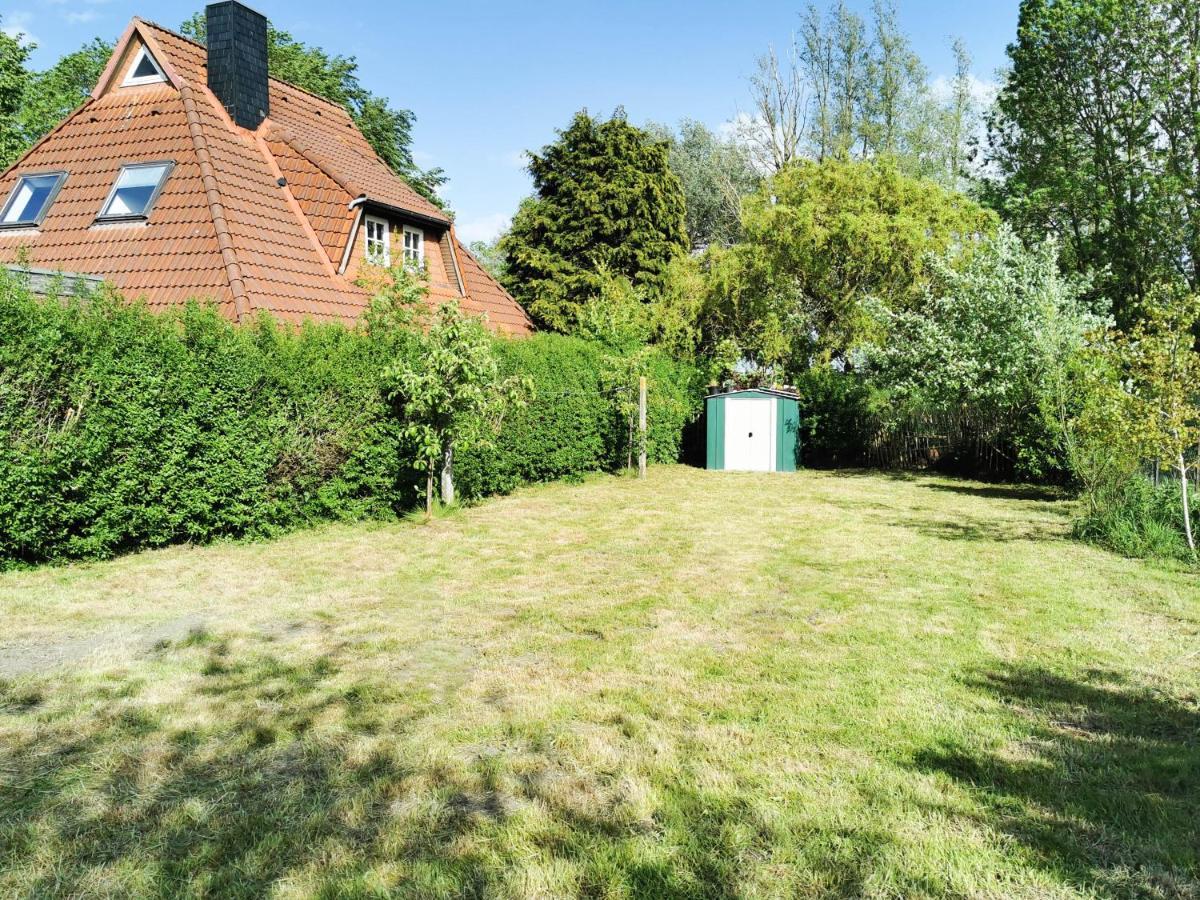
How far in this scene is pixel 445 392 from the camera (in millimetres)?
11102

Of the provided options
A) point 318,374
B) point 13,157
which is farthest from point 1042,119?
point 13,157

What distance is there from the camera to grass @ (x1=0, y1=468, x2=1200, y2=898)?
2.94 m

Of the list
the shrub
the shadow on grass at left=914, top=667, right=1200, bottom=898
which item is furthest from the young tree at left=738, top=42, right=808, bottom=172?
the shadow on grass at left=914, top=667, right=1200, bottom=898

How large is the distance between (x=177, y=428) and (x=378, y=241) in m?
9.24

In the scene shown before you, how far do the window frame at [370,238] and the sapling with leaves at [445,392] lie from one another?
5.06 metres

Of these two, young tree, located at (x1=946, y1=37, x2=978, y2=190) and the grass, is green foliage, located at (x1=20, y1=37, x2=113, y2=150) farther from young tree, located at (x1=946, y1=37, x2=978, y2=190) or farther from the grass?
young tree, located at (x1=946, y1=37, x2=978, y2=190)

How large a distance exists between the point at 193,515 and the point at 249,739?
6.08m

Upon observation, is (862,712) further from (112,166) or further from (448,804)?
(112,166)

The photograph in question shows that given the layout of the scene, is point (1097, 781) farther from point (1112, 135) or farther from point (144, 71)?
point (1112, 135)

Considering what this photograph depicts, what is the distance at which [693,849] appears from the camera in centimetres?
303

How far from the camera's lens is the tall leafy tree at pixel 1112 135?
2172 cm

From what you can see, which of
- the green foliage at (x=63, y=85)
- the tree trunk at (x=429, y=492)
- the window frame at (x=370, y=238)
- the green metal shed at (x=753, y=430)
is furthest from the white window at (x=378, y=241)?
the green foliage at (x=63, y=85)

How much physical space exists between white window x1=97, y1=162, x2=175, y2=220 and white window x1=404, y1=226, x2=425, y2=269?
4788mm

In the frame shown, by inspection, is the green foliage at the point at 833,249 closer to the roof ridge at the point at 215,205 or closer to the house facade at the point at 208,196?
the house facade at the point at 208,196
